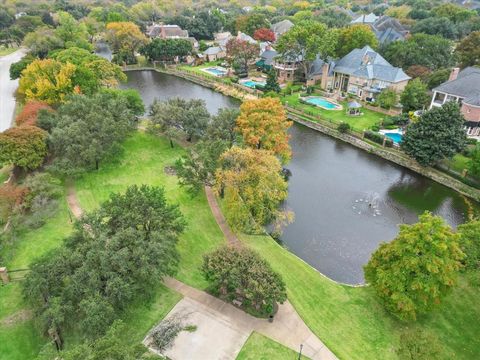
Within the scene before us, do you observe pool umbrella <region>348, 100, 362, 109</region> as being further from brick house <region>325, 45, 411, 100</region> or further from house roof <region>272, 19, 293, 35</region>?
house roof <region>272, 19, 293, 35</region>

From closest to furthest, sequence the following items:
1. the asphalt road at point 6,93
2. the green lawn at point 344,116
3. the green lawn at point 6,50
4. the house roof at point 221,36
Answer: the asphalt road at point 6,93 < the green lawn at point 344,116 < the green lawn at point 6,50 < the house roof at point 221,36

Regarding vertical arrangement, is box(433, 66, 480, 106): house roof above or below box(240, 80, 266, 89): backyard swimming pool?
above

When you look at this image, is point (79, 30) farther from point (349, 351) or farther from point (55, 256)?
point (349, 351)

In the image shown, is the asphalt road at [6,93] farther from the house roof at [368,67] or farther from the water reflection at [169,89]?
the house roof at [368,67]

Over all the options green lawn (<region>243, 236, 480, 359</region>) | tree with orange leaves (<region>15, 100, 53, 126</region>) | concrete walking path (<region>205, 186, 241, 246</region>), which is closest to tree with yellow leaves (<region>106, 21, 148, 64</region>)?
tree with orange leaves (<region>15, 100, 53, 126</region>)

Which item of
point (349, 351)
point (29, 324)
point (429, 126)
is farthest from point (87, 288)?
point (429, 126)

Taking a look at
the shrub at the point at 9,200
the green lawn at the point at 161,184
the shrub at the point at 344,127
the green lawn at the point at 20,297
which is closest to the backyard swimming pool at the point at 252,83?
Result: the shrub at the point at 344,127
